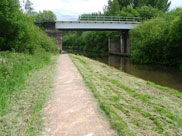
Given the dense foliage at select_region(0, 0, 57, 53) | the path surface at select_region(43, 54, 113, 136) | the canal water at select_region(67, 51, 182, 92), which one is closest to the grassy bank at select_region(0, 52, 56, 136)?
the path surface at select_region(43, 54, 113, 136)

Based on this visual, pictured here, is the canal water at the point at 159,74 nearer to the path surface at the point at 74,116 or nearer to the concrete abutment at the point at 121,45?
the path surface at the point at 74,116

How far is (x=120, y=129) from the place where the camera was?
3357 mm

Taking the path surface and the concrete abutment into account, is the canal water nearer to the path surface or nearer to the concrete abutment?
the path surface

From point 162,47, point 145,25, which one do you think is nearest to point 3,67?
point 162,47

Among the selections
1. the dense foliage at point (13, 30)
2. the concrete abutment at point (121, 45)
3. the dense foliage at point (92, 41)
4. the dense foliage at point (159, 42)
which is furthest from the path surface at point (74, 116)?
the dense foliage at point (92, 41)

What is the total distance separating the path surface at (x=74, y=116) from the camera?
336 cm

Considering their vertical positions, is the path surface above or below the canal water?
above

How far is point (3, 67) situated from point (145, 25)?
23008 mm

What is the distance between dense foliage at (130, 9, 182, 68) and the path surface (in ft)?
54.3

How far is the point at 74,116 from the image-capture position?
4.00 metres

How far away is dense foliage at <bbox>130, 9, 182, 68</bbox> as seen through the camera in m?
19.6

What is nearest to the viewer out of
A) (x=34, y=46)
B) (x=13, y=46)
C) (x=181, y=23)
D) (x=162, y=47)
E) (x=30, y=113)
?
(x=30, y=113)

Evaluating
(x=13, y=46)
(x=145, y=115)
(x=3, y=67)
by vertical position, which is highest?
(x=13, y=46)

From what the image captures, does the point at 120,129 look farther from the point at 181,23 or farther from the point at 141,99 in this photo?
the point at 181,23
